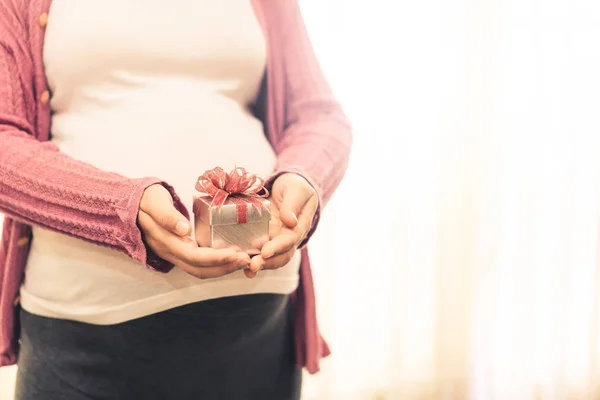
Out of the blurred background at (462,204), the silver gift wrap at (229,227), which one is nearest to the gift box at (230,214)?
the silver gift wrap at (229,227)

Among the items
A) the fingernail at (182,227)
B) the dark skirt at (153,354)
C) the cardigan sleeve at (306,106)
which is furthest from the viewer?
the cardigan sleeve at (306,106)

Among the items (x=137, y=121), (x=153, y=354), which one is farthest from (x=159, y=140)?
(x=153, y=354)

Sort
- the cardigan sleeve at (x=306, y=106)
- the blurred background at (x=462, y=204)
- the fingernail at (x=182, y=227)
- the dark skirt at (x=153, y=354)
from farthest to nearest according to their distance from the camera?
the blurred background at (x=462, y=204), the cardigan sleeve at (x=306, y=106), the dark skirt at (x=153, y=354), the fingernail at (x=182, y=227)

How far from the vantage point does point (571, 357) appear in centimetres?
171

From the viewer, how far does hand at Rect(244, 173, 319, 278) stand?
2.01ft

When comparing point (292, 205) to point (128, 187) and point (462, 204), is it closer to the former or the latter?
point (128, 187)

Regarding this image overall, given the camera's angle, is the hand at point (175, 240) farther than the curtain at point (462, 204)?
No

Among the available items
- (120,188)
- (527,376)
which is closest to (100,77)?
(120,188)

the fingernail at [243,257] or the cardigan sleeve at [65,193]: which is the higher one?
the cardigan sleeve at [65,193]

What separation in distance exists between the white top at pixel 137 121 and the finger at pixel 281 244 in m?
0.09

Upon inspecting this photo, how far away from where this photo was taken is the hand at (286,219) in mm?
614

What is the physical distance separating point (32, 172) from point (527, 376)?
1508 millimetres

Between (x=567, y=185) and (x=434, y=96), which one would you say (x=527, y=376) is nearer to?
(x=567, y=185)

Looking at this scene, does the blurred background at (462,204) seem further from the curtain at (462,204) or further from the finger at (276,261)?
the finger at (276,261)
